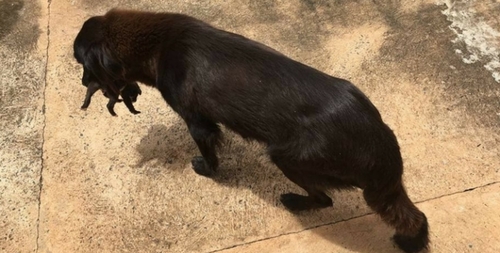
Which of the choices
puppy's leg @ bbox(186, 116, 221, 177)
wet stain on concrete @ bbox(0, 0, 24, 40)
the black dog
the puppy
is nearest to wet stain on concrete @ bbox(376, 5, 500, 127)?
the black dog

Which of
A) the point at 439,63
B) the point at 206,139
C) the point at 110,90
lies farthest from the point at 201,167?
the point at 439,63

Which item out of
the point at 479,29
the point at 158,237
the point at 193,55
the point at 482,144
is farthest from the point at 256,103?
the point at 479,29

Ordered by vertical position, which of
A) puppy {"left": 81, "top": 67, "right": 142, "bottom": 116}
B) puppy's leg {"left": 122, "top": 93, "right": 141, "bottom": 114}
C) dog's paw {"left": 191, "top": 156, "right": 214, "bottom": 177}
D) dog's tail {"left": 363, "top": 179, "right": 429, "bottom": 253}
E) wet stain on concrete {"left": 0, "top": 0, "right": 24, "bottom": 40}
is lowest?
Answer: wet stain on concrete {"left": 0, "top": 0, "right": 24, "bottom": 40}

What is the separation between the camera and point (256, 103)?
8.79 feet

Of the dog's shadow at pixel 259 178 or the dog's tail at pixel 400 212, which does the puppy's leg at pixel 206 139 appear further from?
the dog's tail at pixel 400 212

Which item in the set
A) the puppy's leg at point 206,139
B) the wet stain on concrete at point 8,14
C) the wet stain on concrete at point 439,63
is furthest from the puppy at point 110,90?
the wet stain on concrete at point 439,63

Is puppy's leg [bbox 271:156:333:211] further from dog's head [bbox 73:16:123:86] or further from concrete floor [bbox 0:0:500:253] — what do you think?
dog's head [bbox 73:16:123:86]

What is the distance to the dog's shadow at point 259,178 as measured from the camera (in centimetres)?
313

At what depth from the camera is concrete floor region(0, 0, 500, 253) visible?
3.21 m

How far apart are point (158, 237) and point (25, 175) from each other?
111 cm

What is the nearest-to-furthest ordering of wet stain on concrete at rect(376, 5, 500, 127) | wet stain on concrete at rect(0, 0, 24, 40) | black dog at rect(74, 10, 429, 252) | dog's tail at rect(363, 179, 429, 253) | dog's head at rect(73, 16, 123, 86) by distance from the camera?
black dog at rect(74, 10, 429, 252) < dog's tail at rect(363, 179, 429, 253) < dog's head at rect(73, 16, 123, 86) < wet stain on concrete at rect(376, 5, 500, 127) < wet stain on concrete at rect(0, 0, 24, 40)

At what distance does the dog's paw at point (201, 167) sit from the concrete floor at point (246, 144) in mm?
59

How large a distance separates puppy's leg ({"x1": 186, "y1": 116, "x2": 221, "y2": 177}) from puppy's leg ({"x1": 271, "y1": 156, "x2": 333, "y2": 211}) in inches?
20.1

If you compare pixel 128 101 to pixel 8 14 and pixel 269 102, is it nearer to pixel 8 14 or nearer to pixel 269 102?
pixel 269 102
